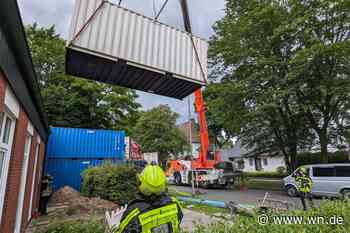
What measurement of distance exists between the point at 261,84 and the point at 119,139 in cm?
829

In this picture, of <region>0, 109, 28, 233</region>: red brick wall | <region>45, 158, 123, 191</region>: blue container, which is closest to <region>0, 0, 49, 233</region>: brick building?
<region>0, 109, 28, 233</region>: red brick wall

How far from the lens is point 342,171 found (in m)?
9.17

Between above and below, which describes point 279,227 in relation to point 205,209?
above

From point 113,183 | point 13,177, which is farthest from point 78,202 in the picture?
point 13,177

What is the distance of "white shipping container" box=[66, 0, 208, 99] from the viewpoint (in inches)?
179

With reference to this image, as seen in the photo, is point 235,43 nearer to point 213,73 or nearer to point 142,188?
point 213,73

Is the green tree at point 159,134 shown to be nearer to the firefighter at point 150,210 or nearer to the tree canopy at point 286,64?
the tree canopy at point 286,64

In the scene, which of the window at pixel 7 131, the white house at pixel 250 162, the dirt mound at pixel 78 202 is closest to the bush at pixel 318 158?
the white house at pixel 250 162

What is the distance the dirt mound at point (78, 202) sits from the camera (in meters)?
Result: 6.39

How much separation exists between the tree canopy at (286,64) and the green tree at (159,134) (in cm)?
1303

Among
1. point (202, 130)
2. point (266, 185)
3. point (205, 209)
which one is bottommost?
point (266, 185)

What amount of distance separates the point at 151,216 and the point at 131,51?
4.12m

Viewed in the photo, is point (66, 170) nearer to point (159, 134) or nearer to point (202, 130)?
point (202, 130)

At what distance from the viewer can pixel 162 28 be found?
18.9 ft
